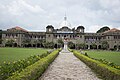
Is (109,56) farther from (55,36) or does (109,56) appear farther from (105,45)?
(55,36)

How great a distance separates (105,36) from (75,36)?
11670 millimetres

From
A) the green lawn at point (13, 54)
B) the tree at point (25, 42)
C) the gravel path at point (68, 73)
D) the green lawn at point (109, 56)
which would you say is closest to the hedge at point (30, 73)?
the gravel path at point (68, 73)

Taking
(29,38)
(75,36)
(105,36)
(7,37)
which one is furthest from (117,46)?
(7,37)

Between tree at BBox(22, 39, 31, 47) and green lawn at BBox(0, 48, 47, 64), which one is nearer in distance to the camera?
green lawn at BBox(0, 48, 47, 64)

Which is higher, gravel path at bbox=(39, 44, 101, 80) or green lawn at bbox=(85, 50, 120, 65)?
green lawn at bbox=(85, 50, 120, 65)

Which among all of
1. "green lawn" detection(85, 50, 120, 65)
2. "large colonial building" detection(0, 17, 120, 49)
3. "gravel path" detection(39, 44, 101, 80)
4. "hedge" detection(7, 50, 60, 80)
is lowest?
"gravel path" detection(39, 44, 101, 80)

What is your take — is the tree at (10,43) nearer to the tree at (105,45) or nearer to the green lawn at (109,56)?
the tree at (105,45)

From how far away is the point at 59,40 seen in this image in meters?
77.6

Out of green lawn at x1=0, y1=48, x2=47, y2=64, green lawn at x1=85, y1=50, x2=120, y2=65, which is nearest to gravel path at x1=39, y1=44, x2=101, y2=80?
green lawn at x1=0, y1=48, x2=47, y2=64

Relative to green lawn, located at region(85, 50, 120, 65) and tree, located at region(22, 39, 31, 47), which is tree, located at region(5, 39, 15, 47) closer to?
tree, located at region(22, 39, 31, 47)

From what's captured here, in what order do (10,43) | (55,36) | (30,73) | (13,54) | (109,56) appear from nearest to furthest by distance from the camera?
(30,73) → (13,54) → (109,56) → (10,43) → (55,36)

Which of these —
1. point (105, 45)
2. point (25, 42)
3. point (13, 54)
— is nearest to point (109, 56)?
point (13, 54)

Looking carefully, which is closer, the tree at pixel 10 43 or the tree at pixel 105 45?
the tree at pixel 105 45

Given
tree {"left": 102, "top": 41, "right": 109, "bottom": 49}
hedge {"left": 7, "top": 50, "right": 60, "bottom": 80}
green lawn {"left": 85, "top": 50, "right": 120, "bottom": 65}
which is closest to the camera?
hedge {"left": 7, "top": 50, "right": 60, "bottom": 80}
